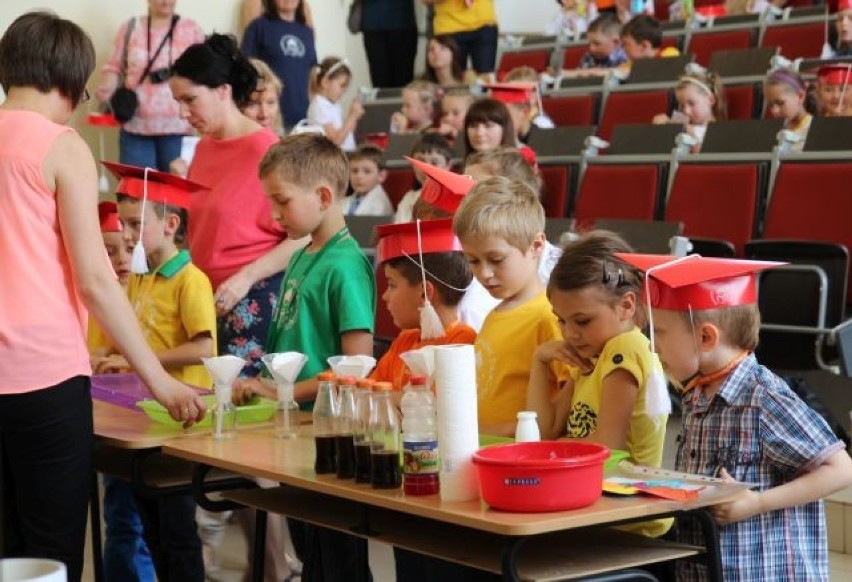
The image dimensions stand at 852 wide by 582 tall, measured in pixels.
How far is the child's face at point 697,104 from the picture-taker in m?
7.75

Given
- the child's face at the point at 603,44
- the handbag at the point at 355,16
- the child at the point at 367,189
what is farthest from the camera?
the handbag at the point at 355,16

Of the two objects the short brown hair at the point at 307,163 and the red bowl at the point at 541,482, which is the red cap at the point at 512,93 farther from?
the red bowl at the point at 541,482

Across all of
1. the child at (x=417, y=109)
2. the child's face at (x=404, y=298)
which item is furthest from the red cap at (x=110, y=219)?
the child at (x=417, y=109)

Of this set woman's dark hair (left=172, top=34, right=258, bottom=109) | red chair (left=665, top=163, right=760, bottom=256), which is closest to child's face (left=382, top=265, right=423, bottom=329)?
woman's dark hair (left=172, top=34, right=258, bottom=109)

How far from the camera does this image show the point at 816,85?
7.49 meters

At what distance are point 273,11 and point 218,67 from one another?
222 inches

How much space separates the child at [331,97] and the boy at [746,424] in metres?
7.08

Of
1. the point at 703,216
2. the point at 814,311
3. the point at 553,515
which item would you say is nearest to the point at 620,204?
the point at 703,216

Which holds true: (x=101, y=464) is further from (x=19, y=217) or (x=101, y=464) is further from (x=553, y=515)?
(x=553, y=515)

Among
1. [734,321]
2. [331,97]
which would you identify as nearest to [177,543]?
[734,321]

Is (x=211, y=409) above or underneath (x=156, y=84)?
underneath

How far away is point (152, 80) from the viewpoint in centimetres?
881

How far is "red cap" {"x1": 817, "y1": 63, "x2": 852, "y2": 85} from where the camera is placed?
23.4ft

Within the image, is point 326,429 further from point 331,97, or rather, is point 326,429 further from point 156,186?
point 331,97
